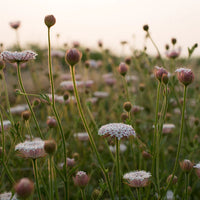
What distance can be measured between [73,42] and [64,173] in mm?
2245

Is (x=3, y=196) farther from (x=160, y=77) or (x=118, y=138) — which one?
(x=160, y=77)

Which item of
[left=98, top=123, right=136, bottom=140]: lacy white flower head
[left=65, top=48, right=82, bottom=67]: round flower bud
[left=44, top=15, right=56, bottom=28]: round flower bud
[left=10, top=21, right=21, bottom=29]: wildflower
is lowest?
→ [left=98, top=123, right=136, bottom=140]: lacy white flower head

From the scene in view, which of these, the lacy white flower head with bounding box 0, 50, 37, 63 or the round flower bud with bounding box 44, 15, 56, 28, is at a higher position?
the round flower bud with bounding box 44, 15, 56, 28

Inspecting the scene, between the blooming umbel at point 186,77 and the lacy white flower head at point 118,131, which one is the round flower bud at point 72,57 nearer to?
the lacy white flower head at point 118,131

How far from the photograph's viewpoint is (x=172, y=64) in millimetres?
2443

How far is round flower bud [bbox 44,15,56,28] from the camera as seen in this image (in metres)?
1.40

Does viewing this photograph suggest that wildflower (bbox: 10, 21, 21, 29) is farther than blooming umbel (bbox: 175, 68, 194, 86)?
Yes

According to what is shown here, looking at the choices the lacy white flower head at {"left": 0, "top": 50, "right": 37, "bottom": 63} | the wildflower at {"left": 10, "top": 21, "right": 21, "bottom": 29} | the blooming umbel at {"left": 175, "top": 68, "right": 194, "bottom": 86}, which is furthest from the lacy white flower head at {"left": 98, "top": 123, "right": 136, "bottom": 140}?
the wildflower at {"left": 10, "top": 21, "right": 21, "bottom": 29}

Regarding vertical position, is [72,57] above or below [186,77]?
above

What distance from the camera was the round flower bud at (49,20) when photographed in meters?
1.40

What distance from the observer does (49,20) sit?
141 cm

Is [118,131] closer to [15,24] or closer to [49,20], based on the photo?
[49,20]

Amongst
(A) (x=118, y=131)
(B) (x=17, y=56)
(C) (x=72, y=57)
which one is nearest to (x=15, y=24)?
(B) (x=17, y=56)

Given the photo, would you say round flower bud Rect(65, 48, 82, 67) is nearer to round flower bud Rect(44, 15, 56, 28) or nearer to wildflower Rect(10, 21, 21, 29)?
round flower bud Rect(44, 15, 56, 28)
